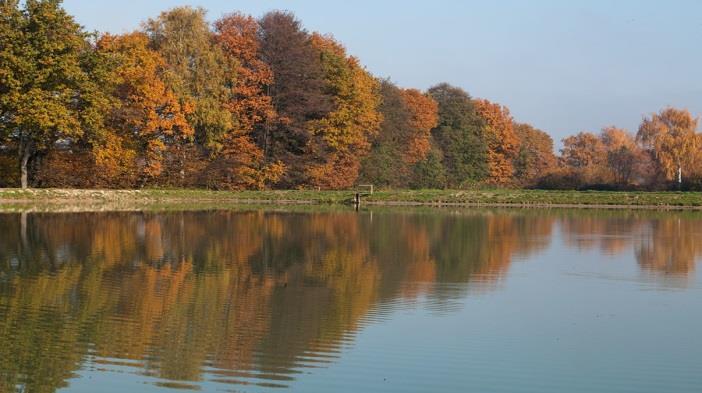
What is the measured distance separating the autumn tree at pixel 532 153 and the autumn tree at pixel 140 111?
150ft

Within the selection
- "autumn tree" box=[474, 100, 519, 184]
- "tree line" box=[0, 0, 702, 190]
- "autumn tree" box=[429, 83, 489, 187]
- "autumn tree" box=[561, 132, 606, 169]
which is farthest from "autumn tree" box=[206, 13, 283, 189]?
"autumn tree" box=[561, 132, 606, 169]

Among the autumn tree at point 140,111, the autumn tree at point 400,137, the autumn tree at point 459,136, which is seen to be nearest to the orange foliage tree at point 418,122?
the autumn tree at point 400,137

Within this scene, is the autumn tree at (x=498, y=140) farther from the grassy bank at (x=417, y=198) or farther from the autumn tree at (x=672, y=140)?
the grassy bank at (x=417, y=198)

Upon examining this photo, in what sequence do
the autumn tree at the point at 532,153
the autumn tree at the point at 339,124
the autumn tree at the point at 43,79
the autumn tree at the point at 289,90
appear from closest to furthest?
the autumn tree at the point at 43,79
the autumn tree at the point at 289,90
the autumn tree at the point at 339,124
the autumn tree at the point at 532,153

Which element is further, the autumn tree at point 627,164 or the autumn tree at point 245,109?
the autumn tree at point 627,164

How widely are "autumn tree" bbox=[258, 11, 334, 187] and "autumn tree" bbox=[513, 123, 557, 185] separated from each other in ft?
117

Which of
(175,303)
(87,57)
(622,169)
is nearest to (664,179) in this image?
(622,169)

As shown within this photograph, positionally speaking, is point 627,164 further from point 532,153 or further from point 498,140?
point 532,153

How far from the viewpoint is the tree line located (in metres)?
43.5

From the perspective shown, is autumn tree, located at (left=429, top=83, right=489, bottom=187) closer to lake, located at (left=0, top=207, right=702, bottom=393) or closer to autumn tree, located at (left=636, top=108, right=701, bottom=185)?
autumn tree, located at (left=636, top=108, right=701, bottom=185)

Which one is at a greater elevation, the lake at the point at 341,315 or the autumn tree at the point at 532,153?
the autumn tree at the point at 532,153

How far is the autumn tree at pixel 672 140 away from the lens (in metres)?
69.2

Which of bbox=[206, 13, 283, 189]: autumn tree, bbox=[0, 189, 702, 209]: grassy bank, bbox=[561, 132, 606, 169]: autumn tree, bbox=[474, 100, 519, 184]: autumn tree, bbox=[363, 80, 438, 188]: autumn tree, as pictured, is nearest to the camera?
A: bbox=[0, 189, 702, 209]: grassy bank

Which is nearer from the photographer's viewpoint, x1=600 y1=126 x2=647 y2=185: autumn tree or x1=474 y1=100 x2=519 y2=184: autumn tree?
x1=600 y1=126 x2=647 y2=185: autumn tree
